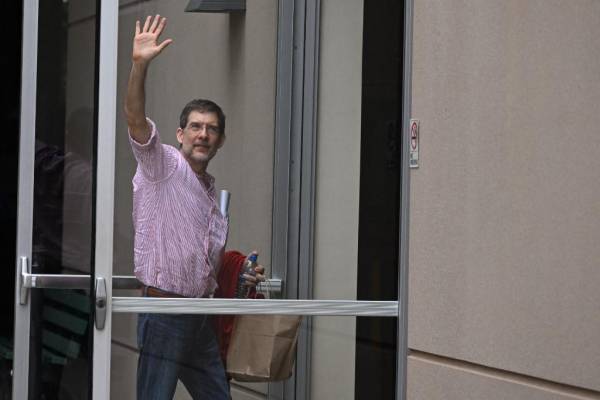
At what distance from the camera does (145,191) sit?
4602 millimetres

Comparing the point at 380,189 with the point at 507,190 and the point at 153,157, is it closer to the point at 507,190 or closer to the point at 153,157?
the point at 507,190

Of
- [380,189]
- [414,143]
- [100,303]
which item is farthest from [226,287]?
[414,143]

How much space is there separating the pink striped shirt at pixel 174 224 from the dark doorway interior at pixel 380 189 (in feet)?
1.96

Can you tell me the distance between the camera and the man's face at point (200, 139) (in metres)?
4.67

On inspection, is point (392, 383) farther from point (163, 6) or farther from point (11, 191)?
point (11, 191)

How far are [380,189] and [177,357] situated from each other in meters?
1.03

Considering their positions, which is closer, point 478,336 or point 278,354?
point 478,336

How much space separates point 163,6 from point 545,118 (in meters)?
1.51

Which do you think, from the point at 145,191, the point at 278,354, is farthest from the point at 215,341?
the point at 145,191

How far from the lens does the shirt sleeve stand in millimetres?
4598

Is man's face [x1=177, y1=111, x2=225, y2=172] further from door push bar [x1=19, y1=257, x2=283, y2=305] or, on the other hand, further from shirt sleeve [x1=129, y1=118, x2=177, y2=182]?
door push bar [x1=19, y1=257, x2=283, y2=305]

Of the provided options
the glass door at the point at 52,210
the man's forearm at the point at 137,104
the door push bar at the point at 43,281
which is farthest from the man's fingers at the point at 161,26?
the door push bar at the point at 43,281

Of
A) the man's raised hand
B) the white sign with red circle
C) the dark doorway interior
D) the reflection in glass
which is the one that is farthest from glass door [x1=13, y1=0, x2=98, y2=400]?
the white sign with red circle

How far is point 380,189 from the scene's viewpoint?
4.90 meters
